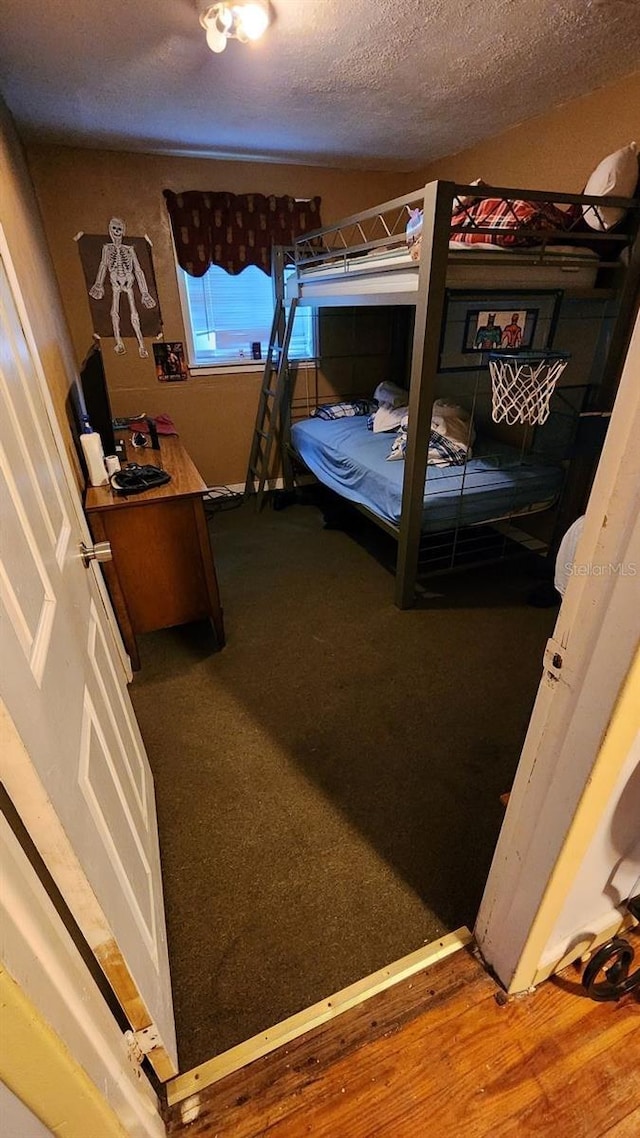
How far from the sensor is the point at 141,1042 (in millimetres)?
906

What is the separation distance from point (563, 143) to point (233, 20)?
6.15ft

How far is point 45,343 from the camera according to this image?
1839mm

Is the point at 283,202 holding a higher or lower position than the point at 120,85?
lower

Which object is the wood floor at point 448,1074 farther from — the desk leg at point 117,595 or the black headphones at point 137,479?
the black headphones at point 137,479

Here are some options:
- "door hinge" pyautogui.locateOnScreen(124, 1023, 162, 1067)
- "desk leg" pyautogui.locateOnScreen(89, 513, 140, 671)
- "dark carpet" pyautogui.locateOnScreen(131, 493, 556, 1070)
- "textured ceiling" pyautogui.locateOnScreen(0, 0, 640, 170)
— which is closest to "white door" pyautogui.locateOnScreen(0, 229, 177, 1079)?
"door hinge" pyautogui.locateOnScreen(124, 1023, 162, 1067)

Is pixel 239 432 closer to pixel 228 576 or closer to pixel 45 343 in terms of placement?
pixel 228 576

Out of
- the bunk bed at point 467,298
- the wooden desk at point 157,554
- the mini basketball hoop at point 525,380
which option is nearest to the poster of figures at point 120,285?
the bunk bed at point 467,298

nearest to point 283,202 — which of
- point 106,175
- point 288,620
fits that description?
point 106,175

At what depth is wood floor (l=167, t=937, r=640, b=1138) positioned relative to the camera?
958 mm

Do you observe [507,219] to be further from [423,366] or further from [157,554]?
[157,554]

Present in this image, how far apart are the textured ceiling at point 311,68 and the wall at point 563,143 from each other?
3.0 inches

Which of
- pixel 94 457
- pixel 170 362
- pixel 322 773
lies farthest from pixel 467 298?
pixel 170 362

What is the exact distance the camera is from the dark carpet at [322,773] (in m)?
1.25

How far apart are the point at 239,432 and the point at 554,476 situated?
8.06 ft
